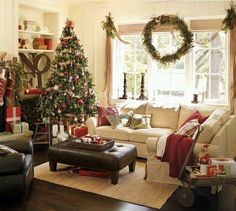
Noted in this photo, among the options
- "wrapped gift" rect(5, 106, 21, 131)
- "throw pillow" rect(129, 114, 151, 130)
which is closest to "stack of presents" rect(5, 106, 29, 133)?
"wrapped gift" rect(5, 106, 21, 131)

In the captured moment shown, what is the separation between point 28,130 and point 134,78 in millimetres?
2445

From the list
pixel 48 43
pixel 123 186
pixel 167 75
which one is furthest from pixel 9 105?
pixel 167 75

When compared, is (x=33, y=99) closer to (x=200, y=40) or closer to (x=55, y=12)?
(x=55, y=12)

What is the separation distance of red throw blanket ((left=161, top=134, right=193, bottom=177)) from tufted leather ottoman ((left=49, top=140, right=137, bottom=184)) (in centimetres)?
60

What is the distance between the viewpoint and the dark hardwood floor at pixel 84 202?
11.7 ft

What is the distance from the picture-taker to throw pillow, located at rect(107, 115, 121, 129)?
5.72m

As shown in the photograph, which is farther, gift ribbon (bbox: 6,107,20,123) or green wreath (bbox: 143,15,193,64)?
green wreath (bbox: 143,15,193,64)

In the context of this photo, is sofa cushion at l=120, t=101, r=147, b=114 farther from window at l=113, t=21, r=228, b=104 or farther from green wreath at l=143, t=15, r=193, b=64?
green wreath at l=143, t=15, r=193, b=64

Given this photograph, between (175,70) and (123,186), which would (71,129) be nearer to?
(123,186)

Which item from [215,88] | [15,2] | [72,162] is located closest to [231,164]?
[72,162]

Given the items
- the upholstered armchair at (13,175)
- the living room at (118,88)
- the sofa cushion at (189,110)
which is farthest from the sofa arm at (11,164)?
the sofa cushion at (189,110)

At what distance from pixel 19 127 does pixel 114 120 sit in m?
1.71

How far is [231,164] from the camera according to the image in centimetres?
356

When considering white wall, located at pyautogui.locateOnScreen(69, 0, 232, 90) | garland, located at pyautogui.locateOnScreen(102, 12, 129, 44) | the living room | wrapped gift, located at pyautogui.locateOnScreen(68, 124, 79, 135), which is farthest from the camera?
garland, located at pyautogui.locateOnScreen(102, 12, 129, 44)
